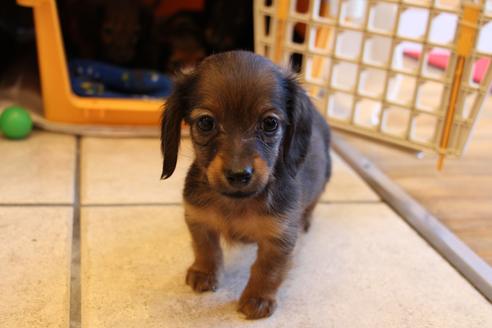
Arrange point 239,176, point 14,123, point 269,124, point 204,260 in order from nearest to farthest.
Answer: point 239,176 < point 269,124 < point 204,260 < point 14,123

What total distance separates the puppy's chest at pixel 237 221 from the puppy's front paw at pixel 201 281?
0.14 m

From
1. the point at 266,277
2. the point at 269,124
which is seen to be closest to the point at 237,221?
the point at 266,277

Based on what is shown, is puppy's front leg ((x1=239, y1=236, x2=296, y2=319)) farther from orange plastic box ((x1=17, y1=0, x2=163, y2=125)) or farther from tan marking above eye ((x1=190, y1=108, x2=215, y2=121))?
orange plastic box ((x1=17, y1=0, x2=163, y2=125))

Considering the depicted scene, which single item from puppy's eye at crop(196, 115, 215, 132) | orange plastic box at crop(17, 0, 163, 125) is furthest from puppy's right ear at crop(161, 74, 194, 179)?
orange plastic box at crop(17, 0, 163, 125)

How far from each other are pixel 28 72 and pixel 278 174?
2.17 meters

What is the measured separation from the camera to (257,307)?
4.84ft

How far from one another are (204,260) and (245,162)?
0.44 meters

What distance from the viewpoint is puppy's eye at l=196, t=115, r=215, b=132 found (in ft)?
4.45

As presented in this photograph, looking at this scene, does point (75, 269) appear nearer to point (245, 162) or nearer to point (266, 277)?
point (266, 277)

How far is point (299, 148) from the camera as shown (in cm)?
151

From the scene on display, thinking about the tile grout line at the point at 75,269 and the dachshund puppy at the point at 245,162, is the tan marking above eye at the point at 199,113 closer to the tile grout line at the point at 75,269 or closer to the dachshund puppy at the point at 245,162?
the dachshund puppy at the point at 245,162

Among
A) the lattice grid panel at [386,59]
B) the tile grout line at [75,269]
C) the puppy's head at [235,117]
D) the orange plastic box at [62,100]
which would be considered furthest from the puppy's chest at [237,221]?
the orange plastic box at [62,100]

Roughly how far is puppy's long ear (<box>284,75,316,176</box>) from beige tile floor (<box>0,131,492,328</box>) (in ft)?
1.17

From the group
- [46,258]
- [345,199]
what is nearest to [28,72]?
[46,258]
